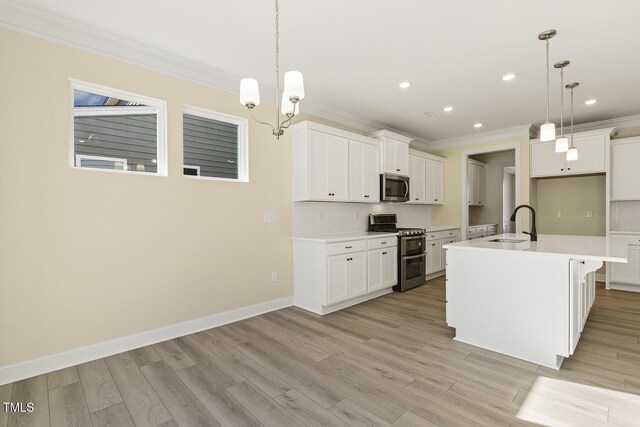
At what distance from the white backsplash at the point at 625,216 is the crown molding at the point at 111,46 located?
546cm

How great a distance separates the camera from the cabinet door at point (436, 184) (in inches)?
239

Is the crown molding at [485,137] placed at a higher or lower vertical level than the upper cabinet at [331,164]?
higher

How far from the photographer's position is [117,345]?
273cm

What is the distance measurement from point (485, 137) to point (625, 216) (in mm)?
2395

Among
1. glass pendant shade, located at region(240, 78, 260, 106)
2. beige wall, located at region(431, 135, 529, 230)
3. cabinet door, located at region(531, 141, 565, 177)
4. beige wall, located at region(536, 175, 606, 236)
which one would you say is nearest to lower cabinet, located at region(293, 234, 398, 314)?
glass pendant shade, located at region(240, 78, 260, 106)

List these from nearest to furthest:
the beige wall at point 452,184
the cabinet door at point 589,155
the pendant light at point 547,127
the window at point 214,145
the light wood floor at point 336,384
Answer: the light wood floor at point 336,384 < the pendant light at point 547,127 < the window at point 214,145 < the cabinet door at point 589,155 < the beige wall at point 452,184

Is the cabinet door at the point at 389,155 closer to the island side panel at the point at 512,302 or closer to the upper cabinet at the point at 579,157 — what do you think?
the island side panel at the point at 512,302

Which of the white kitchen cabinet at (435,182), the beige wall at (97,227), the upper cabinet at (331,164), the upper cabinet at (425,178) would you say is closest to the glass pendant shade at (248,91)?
the beige wall at (97,227)

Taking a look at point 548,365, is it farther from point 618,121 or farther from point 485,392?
point 618,121

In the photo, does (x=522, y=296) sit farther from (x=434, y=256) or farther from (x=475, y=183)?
(x=475, y=183)

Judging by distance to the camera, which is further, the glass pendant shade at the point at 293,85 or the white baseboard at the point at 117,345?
the white baseboard at the point at 117,345

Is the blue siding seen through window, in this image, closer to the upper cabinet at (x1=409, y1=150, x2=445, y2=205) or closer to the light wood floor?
the light wood floor

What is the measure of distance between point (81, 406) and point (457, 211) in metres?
6.12

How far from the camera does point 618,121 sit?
4.95 metres
